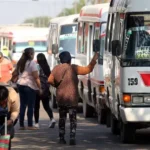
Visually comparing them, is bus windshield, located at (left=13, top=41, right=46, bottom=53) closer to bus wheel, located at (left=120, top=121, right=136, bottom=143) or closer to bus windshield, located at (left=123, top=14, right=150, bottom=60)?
bus wheel, located at (left=120, top=121, right=136, bottom=143)

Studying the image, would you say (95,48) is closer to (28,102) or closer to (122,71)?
(28,102)

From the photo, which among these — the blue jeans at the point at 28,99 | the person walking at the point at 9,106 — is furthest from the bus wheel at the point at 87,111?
the person walking at the point at 9,106

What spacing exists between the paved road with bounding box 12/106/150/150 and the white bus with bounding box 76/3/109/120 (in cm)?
77

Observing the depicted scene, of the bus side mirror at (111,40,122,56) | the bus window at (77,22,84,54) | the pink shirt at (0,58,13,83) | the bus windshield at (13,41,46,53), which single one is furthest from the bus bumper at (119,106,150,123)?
the bus windshield at (13,41,46,53)

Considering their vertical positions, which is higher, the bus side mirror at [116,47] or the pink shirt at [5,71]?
the bus side mirror at [116,47]

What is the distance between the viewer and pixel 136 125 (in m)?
16.2

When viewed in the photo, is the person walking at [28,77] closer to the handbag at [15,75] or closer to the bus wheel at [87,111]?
the handbag at [15,75]

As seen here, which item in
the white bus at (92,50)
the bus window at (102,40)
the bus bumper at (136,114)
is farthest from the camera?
the bus window at (102,40)

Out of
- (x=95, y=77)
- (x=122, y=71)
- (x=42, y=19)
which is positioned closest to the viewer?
(x=122, y=71)

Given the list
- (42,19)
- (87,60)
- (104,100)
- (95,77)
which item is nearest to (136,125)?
(104,100)

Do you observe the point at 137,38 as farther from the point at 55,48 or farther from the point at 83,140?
the point at 55,48

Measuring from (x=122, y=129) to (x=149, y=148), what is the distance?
943 millimetres

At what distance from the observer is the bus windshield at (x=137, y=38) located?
1550 centimetres

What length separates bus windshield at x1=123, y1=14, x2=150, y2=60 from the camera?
15.5 metres
